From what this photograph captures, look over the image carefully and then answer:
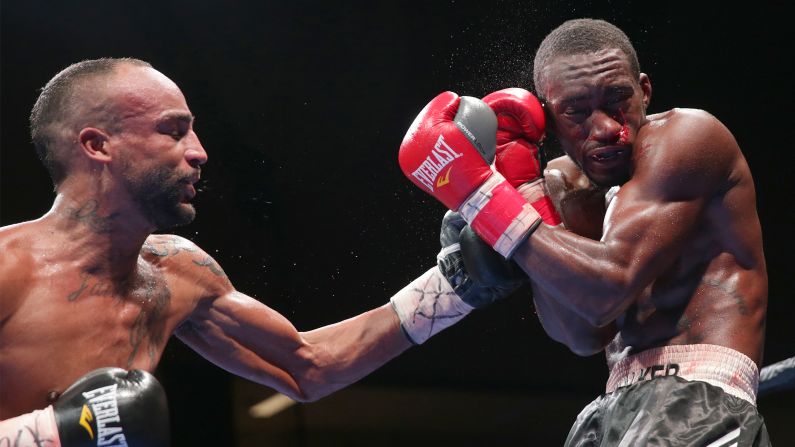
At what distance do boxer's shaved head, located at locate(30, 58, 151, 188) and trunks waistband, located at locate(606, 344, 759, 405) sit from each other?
141 cm

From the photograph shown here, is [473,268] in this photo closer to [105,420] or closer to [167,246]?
[167,246]

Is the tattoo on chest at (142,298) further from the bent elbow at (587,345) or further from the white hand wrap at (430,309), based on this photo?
the bent elbow at (587,345)

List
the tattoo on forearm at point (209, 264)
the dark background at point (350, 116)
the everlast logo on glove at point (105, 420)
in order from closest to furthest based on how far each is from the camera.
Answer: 1. the everlast logo on glove at point (105, 420)
2. the tattoo on forearm at point (209, 264)
3. the dark background at point (350, 116)

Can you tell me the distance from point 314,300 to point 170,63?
1372 mm

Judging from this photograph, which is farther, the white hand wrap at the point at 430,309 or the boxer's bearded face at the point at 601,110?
the white hand wrap at the point at 430,309

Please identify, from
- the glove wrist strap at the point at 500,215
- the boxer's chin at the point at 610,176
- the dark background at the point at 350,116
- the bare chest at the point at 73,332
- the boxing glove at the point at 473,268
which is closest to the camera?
the bare chest at the point at 73,332

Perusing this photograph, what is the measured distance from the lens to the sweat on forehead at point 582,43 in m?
2.21

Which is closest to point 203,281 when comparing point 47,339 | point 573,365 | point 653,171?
point 47,339

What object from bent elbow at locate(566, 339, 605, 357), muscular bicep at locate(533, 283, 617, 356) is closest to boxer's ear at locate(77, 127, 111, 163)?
muscular bicep at locate(533, 283, 617, 356)

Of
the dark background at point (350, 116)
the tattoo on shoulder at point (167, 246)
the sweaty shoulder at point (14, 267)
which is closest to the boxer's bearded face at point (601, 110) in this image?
the tattoo on shoulder at point (167, 246)

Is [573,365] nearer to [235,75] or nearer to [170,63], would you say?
[235,75]

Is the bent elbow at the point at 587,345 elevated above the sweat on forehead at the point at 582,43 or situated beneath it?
situated beneath

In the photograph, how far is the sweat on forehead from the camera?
86.9 inches

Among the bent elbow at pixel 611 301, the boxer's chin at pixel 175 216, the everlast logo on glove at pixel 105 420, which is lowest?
the bent elbow at pixel 611 301
